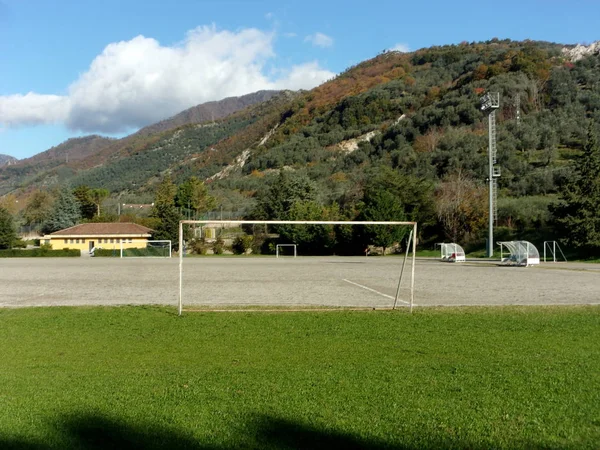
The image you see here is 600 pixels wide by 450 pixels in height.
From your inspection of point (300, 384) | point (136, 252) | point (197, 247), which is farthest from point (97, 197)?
point (300, 384)

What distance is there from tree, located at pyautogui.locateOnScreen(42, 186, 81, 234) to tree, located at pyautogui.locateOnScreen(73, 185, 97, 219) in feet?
15.5

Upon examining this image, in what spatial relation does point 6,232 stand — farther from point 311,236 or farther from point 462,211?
point 462,211

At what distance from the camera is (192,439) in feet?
14.7

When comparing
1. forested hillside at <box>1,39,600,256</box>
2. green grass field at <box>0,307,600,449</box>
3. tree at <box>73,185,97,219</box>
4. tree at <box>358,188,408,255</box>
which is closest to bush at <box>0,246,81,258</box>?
forested hillside at <box>1,39,600,256</box>

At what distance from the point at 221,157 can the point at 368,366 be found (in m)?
147

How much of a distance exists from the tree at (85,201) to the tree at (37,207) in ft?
21.5

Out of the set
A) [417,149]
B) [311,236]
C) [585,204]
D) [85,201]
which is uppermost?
[417,149]

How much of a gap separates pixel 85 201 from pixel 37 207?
1204 cm

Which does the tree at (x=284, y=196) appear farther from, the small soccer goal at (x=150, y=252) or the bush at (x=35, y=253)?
the bush at (x=35, y=253)

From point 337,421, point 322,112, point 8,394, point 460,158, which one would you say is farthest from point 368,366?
point 322,112

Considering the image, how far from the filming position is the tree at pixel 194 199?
82.1 meters

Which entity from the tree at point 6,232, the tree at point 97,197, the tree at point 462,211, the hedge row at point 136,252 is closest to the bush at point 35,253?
the hedge row at point 136,252

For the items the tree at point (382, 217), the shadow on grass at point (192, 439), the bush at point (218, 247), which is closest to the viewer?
the shadow on grass at point (192, 439)

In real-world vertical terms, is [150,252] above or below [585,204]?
below
